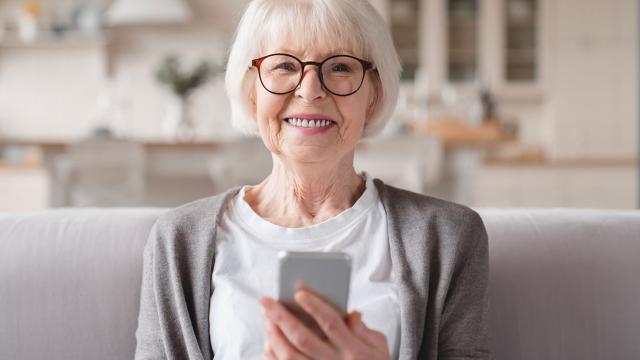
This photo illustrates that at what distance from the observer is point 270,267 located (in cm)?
107

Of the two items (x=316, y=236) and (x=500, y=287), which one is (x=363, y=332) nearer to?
(x=316, y=236)

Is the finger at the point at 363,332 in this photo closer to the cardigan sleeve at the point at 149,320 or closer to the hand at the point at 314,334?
the hand at the point at 314,334

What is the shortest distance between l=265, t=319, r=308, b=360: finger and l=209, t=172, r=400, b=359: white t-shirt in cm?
20

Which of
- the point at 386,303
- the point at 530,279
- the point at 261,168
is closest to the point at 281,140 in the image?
the point at 386,303

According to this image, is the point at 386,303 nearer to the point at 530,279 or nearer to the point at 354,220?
the point at 354,220

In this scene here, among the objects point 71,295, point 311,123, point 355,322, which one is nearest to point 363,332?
point 355,322

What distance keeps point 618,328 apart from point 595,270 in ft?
0.30

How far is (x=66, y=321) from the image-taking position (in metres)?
1.20

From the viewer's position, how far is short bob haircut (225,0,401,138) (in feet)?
3.47

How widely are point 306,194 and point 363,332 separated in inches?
13.7

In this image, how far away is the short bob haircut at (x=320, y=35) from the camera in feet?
3.47

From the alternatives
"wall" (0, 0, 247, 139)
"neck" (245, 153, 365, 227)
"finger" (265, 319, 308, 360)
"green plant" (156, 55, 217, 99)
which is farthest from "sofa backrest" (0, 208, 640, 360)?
"wall" (0, 0, 247, 139)

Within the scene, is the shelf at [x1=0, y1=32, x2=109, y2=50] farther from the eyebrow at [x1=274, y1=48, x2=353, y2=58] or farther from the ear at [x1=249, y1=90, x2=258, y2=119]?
the eyebrow at [x1=274, y1=48, x2=353, y2=58]

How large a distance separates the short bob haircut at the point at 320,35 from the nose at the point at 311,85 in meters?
0.04
